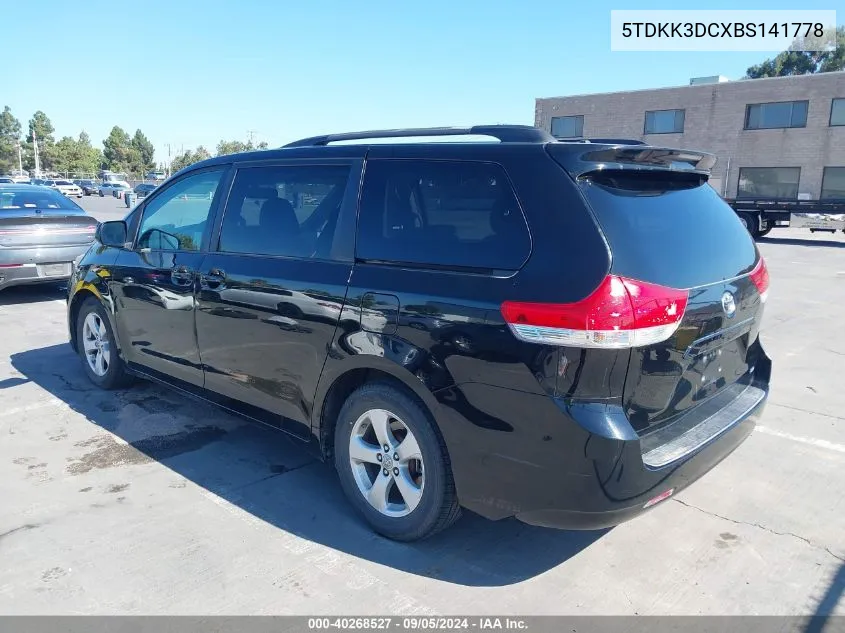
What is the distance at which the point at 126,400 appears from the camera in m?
5.21

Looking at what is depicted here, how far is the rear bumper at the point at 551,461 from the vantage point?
98.7 inches

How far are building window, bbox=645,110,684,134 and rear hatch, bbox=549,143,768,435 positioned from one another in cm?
3575

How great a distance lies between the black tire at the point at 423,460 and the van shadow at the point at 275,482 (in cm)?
11

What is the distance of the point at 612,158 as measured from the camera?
9.16ft

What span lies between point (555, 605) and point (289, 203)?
2523 millimetres

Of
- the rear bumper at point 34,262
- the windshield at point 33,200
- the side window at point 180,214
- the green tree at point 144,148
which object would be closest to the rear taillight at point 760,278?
the side window at point 180,214

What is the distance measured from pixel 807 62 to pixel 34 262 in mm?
68489

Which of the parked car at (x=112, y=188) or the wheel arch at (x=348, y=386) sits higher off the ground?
the parked car at (x=112, y=188)

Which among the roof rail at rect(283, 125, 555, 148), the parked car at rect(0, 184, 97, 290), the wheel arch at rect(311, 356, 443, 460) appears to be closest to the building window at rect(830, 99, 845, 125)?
the parked car at rect(0, 184, 97, 290)

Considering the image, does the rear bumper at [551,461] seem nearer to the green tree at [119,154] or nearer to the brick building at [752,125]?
the brick building at [752,125]

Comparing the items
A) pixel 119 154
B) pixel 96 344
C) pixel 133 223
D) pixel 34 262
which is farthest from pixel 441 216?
pixel 119 154
